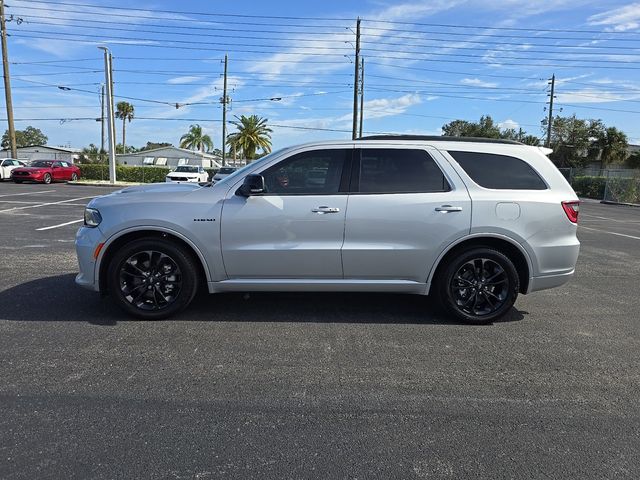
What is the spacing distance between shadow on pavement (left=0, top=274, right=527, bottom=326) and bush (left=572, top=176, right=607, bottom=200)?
32.8 meters

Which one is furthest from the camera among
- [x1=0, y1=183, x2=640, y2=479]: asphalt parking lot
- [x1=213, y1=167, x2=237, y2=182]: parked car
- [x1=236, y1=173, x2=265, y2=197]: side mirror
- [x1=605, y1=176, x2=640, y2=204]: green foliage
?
[x1=605, y1=176, x2=640, y2=204]: green foliage

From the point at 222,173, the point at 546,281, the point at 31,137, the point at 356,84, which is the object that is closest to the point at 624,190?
the point at 356,84

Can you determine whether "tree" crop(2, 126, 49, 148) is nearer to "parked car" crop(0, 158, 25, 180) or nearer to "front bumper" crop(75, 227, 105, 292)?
"parked car" crop(0, 158, 25, 180)

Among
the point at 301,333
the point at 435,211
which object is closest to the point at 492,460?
the point at 301,333

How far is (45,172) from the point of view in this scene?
104 ft

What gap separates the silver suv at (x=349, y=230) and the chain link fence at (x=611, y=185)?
2970cm

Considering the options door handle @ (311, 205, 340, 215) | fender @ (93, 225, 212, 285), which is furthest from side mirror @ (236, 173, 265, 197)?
fender @ (93, 225, 212, 285)

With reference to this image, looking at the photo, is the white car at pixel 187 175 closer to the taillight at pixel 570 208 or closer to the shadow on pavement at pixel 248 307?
the shadow on pavement at pixel 248 307

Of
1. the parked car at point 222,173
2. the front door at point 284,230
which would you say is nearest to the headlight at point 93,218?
the front door at point 284,230

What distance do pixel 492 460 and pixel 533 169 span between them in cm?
327

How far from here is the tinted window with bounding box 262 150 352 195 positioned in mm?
4922

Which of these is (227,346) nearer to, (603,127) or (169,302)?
(169,302)

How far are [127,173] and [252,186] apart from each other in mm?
37267

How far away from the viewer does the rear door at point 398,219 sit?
4.86 meters
